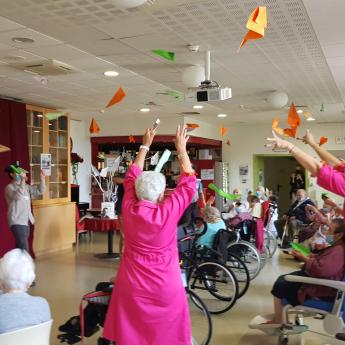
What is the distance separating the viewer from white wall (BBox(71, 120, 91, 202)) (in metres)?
10.4

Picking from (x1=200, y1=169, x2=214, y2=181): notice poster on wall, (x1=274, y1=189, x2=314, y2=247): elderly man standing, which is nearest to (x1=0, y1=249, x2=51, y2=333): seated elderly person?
(x1=274, y1=189, x2=314, y2=247): elderly man standing

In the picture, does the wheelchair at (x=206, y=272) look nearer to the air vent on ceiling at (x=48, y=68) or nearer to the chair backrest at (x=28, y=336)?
the air vent on ceiling at (x=48, y=68)

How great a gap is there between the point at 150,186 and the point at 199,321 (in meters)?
1.89

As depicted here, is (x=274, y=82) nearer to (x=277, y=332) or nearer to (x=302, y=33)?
(x=302, y=33)

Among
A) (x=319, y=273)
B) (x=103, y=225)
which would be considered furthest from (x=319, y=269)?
(x=103, y=225)

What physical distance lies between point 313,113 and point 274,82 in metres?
3.53

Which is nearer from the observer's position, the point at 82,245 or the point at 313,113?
the point at 82,245

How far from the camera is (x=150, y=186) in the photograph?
8.11 feet

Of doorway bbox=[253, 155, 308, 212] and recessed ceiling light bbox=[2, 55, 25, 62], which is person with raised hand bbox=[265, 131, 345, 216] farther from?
doorway bbox=[253, 155, 308, 212]

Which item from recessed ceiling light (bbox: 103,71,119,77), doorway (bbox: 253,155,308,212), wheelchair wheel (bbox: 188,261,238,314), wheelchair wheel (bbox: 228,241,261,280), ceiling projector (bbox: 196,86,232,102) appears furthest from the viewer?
doorway (bbox: 253,155,308,212)

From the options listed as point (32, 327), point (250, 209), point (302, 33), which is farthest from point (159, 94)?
point (32, 327)

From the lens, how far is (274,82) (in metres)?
5.82

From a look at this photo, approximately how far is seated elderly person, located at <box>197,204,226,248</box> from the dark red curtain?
337 cm

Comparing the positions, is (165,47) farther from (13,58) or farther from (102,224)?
(102,224)
